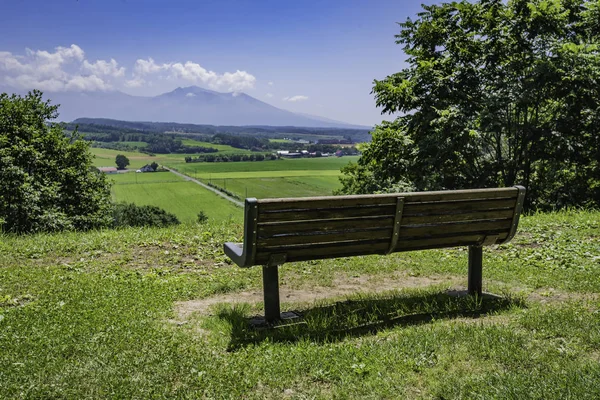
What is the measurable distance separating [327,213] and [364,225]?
394 mm

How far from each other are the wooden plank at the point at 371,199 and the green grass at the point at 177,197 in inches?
2034

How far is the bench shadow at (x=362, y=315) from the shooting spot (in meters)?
3.94

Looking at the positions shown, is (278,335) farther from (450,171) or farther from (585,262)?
(450,171)

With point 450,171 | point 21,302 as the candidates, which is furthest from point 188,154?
point 21,302

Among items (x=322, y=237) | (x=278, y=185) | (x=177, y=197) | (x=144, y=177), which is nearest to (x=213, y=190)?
(x=177, y=197)

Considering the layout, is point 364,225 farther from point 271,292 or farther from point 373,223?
point 271,292

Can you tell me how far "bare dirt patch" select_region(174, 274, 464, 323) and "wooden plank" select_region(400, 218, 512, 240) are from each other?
1.16 metres

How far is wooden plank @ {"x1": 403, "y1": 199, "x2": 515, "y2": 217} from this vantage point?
14.2 ft

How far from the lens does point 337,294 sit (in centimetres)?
546

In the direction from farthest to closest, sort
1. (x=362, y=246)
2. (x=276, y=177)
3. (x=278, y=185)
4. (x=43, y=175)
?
(x=276, y=177) → (x=278, y=185) → (x=43, y=175) → (x=362, y=246)

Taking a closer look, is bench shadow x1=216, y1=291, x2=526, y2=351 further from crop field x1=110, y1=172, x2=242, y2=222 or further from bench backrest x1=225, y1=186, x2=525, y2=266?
crop field x1=110, y1=172, x2=242, y2=222

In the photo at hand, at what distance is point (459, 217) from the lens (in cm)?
454

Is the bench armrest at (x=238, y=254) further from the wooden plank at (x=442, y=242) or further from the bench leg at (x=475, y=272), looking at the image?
the bench leg at (x=475, y=272)

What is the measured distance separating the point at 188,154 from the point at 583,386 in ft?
472
